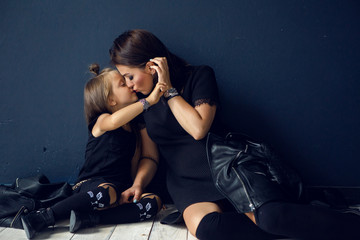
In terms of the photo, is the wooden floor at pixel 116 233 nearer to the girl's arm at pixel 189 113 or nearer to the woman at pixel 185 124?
the woman at pixel 185 124

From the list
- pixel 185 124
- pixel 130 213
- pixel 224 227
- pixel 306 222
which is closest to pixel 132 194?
pixel 130 213

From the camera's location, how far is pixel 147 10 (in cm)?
202

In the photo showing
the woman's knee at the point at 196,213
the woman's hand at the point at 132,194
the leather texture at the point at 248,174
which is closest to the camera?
the leather texture at the point at 248,174

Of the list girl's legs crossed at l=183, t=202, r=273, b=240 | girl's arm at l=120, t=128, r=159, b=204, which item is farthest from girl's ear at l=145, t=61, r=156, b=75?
girl's legs crossed at l=183, t=202, r=273, b=240

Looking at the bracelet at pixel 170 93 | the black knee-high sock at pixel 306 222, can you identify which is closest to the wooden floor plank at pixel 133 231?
the black knee-high sock at pixel 306 222

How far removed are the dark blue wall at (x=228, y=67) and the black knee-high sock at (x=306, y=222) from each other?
2.53 feet

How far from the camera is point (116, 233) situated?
155cm

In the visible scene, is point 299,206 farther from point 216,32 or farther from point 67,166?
point 67,166

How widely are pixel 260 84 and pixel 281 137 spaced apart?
1.17 ft

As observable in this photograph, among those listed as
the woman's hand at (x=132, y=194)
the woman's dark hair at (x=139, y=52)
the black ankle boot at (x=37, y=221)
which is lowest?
the woman's hand at (x=132, y=194)

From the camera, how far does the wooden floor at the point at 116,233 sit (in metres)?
1.50

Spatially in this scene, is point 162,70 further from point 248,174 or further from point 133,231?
point 133,231

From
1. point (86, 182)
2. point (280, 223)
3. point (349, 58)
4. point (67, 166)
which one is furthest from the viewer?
point (67, 166)

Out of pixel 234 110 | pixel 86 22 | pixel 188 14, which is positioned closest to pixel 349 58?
pixel 234 110
